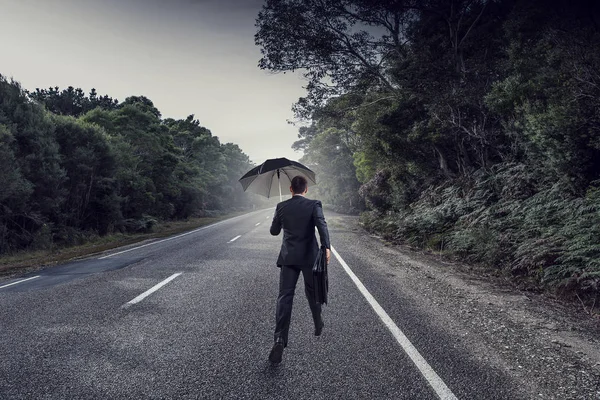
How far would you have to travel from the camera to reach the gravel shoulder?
2.89 metres

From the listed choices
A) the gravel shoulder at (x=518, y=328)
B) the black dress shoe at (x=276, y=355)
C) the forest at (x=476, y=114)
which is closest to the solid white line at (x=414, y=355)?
the gravel shoulder at (x=518, y=328)

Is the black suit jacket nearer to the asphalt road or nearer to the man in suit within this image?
the man in suit

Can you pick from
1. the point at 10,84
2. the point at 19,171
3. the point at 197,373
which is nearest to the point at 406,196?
the point at 197,373

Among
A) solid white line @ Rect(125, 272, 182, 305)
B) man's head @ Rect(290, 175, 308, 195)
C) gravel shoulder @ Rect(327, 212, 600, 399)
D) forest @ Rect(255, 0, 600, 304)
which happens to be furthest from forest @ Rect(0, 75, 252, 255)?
gravel shoulder @ Rect(327, 212, 600, 399)

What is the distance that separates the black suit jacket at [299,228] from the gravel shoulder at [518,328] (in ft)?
6.93

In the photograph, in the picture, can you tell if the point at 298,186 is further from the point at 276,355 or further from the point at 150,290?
the point at 150,290

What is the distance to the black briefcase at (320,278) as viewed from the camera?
3412mm

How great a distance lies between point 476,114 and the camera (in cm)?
1260

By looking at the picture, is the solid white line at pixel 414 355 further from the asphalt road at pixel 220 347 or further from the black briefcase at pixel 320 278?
the black briefcase at pixel 320 278

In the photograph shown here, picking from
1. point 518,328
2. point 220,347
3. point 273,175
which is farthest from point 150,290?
point 518,328

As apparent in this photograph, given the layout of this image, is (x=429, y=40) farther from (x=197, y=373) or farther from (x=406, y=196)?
(x=197, y=373)

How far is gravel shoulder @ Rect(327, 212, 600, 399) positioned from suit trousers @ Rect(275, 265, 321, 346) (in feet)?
6.02

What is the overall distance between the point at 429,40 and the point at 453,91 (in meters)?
3.76

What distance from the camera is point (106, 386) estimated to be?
283cm
